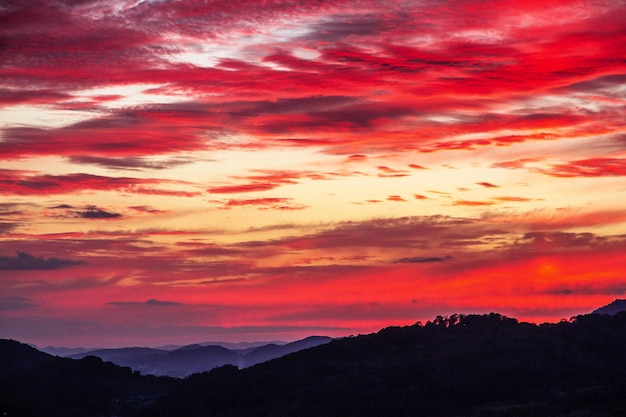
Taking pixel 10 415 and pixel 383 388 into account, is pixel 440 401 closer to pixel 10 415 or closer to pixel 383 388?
pixel 383 388

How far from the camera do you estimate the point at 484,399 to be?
623ft

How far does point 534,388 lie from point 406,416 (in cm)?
3196

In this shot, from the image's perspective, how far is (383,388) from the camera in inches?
7702


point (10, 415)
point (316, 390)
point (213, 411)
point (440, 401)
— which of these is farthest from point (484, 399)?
point (10, 415)

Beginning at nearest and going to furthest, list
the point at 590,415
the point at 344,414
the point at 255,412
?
the point at 590,415, the point at 344,414, the point at 255,412

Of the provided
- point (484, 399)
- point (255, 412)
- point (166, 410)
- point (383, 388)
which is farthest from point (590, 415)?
point (166, 410)

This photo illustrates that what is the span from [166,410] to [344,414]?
4172 centimetres

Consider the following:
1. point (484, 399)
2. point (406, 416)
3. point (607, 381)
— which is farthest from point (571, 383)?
point (406, 416)

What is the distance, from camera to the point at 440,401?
190m

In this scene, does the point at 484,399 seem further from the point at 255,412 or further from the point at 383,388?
the point at 255,412

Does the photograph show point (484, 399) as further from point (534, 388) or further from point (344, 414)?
point (344, 414)

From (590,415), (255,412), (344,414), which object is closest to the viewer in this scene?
(590,415)

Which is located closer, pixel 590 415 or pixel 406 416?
pixel 590 415

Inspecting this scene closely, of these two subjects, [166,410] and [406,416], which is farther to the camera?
[166,410]
